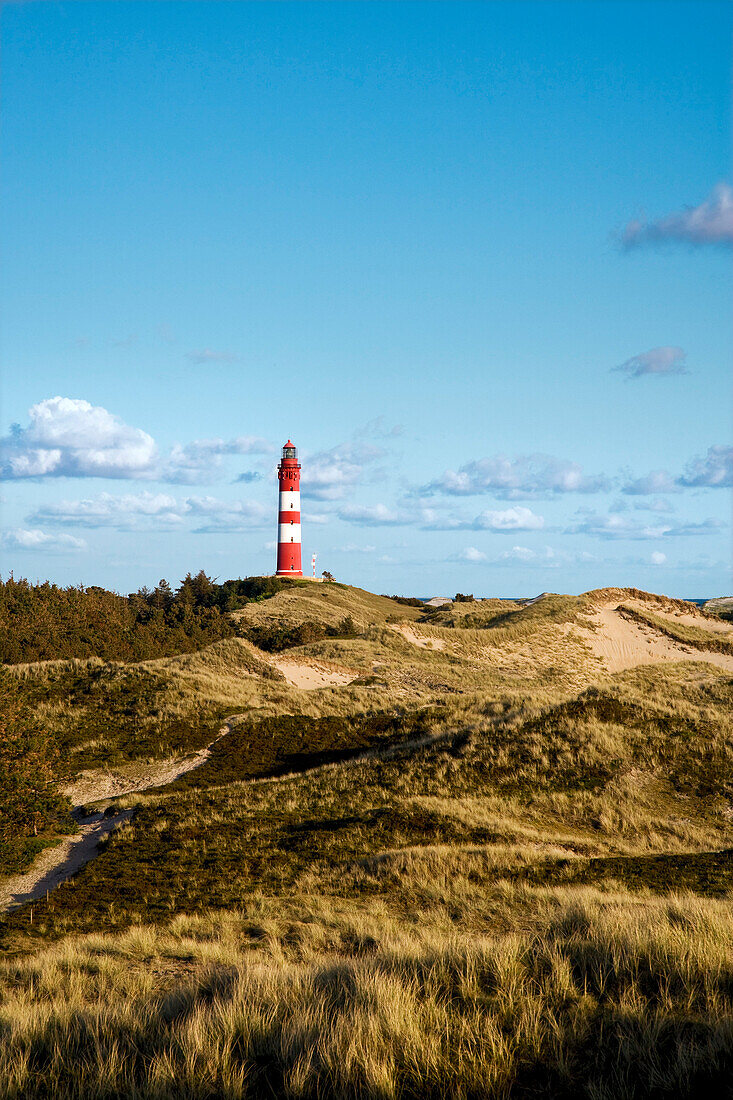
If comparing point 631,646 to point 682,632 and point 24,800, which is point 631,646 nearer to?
point 682,632

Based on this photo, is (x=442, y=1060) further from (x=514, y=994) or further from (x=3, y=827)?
(x=3, y=827)

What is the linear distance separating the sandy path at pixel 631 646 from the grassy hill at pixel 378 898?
1935 centimetres

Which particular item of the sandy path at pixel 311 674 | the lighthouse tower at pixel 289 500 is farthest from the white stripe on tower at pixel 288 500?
the sandy path at pixel 311 674

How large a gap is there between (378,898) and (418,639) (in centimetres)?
4134

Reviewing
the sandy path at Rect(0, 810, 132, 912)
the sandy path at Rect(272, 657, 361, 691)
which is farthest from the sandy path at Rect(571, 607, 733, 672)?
the sandy path at Rect(0, 810, 132, 912)

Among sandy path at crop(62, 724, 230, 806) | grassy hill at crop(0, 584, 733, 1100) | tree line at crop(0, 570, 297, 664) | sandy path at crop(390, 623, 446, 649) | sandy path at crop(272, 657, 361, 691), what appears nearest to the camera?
grassy hill at crop(0, 584, 733, 1100)

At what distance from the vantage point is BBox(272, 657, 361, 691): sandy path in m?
44.5

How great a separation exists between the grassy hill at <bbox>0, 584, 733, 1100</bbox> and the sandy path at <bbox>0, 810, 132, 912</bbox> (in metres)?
0.86

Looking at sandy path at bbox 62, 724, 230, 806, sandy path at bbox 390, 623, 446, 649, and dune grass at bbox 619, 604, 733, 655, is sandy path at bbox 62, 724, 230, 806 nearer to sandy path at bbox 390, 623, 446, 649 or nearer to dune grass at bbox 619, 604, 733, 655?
sandy path at bbox 390, 623, 446, 649

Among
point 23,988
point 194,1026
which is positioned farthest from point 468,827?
point 194,1026

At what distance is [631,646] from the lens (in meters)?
57.3

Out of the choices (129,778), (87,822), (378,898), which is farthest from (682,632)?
(378,898)

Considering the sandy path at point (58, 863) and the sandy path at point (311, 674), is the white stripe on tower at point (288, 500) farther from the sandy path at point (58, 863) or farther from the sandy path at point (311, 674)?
the sandy path at point (58, 863)

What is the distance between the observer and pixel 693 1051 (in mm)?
5898
